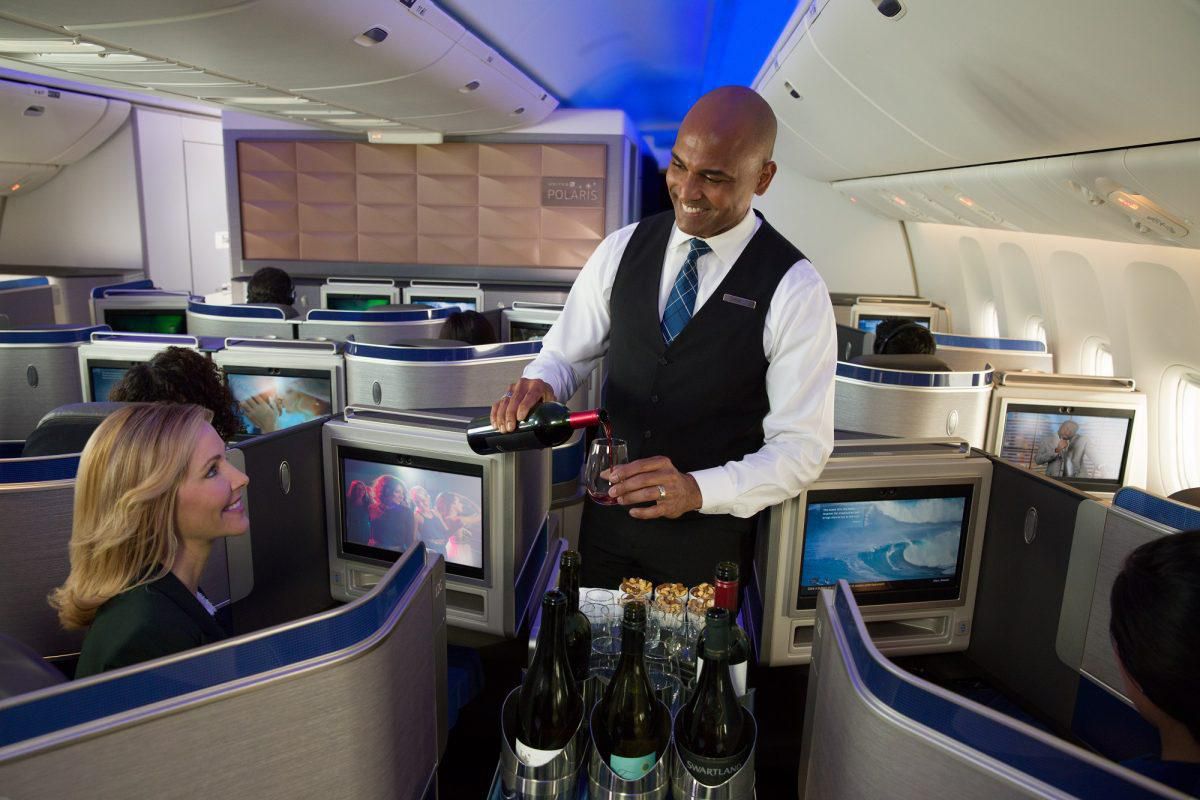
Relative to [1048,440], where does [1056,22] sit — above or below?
above

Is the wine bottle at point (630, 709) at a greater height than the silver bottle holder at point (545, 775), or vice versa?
the wine bottle at point (630, 709)

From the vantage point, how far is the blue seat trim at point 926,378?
3.41 meters

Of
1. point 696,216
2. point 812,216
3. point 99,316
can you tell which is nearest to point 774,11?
point 696,216

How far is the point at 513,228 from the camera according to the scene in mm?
9750

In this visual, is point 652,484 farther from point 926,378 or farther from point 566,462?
point 926,378

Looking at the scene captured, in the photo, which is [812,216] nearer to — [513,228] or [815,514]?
[513,228]

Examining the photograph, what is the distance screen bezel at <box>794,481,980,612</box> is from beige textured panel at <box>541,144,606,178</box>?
8.41 meters

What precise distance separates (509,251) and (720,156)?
27.9ft

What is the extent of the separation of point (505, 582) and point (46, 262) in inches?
474

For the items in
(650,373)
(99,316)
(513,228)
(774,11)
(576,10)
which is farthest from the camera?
(513,228)

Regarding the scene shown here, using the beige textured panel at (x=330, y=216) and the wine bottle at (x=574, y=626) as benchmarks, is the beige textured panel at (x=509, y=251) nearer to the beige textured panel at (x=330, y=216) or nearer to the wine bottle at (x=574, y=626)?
the beige textured panel at (x=330, y=216)

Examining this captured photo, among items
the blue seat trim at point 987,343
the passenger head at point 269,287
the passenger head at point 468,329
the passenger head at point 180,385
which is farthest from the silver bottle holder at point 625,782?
the passenger head at point 269,287

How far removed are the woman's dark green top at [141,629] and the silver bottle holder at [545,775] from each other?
0.60m

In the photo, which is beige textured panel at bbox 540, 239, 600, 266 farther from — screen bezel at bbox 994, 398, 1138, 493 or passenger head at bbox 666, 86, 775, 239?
passenger head at bbox 666, 86, 775, 239
